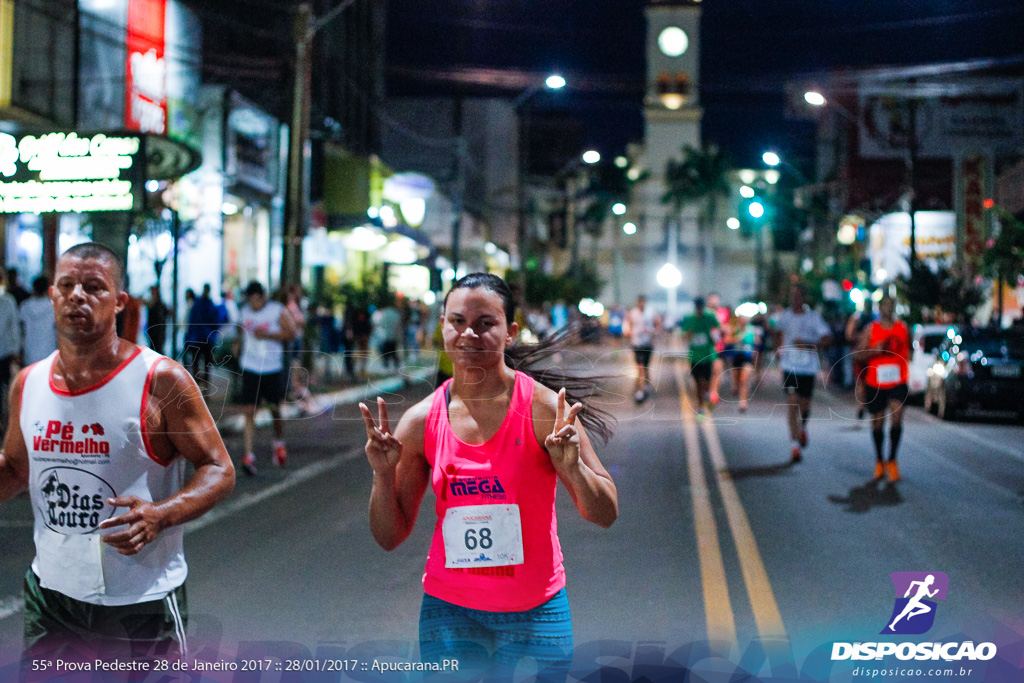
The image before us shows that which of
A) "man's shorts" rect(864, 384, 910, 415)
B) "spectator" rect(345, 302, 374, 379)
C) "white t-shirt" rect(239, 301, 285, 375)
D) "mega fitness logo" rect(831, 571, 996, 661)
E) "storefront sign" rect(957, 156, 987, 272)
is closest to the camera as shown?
"mega fitness logo" rect(831, 571, 996, 661)

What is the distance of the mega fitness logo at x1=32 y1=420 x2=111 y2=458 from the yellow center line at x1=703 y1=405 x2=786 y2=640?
3.42 metres

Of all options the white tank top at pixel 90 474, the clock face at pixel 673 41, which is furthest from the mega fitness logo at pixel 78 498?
the clock face at pixel 673 41

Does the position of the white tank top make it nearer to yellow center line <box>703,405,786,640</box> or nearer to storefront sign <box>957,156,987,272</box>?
yellow center line <box>703,405,786,640</box>

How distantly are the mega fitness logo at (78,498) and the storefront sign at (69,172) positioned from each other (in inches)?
82.4

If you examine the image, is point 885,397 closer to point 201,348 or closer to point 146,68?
point 201,348

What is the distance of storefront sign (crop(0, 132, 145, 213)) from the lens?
5.03 m

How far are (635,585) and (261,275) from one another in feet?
83.4

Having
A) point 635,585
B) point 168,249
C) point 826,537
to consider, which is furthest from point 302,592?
point 168,249

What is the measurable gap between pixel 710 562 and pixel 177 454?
458 cm

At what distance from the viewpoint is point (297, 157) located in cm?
1792

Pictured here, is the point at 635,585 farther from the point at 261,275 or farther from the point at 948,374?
the point at 261,275

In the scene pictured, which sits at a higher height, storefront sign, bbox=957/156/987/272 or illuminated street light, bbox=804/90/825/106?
illuminated street light, bbox=804/90/825/106

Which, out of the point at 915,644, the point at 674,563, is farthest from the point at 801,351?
the point at 915,644
